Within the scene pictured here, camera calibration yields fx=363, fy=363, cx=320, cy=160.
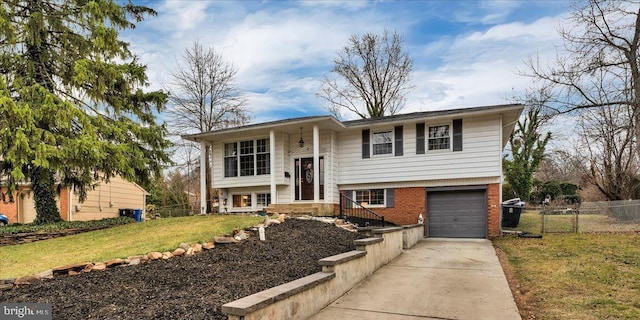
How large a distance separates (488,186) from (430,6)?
21.6 ft

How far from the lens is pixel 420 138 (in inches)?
532

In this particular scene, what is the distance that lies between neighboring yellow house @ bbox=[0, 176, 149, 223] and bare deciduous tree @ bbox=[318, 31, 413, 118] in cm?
1625

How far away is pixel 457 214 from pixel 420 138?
309 cm

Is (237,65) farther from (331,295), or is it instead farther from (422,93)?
(331,295)

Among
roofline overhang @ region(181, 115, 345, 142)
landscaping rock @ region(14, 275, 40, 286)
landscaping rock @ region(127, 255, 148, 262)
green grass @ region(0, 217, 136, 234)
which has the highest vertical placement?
roofline overhang @ region(181, 115, 345, 142)

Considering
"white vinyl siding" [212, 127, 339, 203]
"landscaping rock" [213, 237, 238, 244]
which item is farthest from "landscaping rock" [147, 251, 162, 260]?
"white vinyl siding" [212, 127, 339, 203]

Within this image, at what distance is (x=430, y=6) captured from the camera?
12.6 meters

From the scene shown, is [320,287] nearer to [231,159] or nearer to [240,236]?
[240,236]

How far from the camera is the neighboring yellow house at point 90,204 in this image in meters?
18.3

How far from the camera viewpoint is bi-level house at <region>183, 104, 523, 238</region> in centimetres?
1274

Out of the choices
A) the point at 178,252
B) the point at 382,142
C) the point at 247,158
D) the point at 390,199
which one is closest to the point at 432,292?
the point at 178,252

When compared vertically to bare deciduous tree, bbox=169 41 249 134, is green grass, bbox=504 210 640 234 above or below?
below

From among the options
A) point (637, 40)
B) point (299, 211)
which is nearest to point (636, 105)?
point (637, 40)

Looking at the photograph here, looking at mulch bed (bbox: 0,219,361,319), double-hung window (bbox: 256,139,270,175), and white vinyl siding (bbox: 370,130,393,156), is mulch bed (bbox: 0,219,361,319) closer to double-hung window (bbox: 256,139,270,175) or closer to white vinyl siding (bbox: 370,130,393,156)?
white vinyl siding (bbox: 370,130,393,156)
